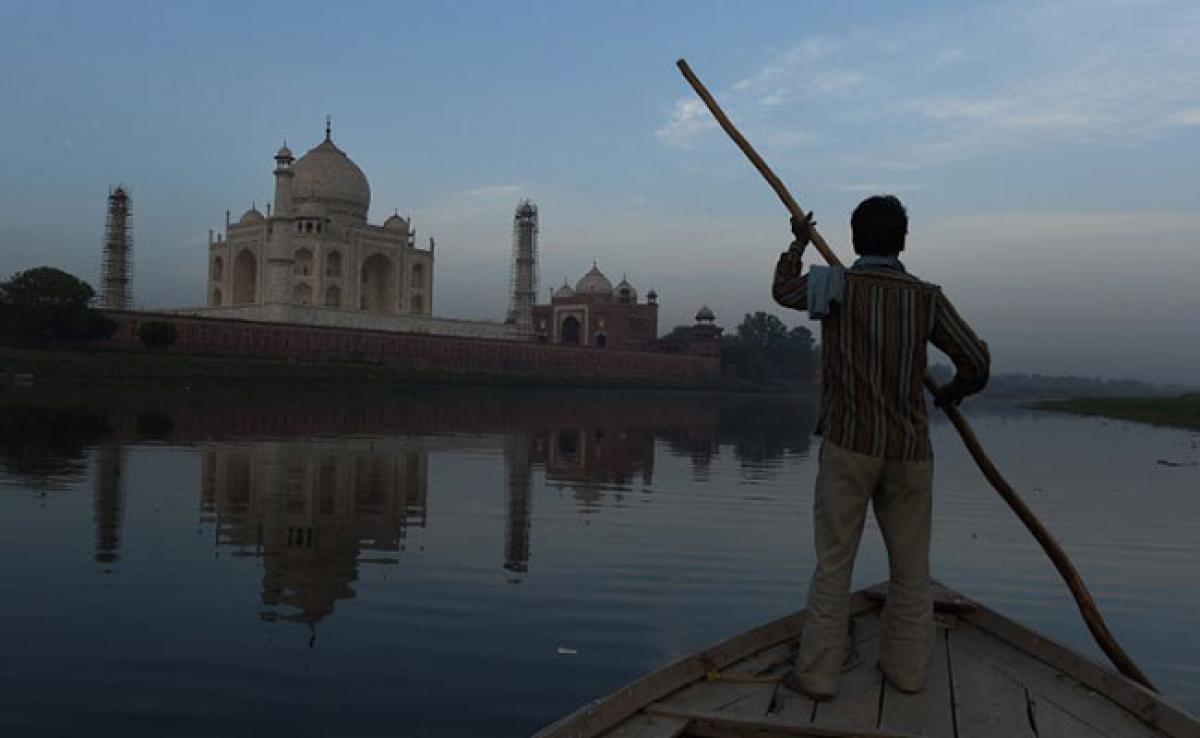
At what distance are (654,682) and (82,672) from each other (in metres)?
3.22

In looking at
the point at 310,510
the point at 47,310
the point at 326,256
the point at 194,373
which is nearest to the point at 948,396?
the point at 310,510

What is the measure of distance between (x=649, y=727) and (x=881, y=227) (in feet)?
6.98

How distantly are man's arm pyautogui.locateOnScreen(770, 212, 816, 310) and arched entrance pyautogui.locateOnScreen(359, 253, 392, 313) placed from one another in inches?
2563

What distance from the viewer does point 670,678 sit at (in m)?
3.64

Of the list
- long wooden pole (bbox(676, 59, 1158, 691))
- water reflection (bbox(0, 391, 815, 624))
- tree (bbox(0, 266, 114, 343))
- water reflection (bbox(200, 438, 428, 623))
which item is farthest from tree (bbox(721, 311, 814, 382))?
long wooden pole (bbox(676, 59, 1158, 691))

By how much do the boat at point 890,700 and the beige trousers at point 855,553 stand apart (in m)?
0.13

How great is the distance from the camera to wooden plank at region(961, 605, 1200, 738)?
3.29 m

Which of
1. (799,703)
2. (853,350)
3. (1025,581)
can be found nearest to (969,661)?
(799,703)

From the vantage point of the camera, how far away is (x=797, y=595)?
732 cm

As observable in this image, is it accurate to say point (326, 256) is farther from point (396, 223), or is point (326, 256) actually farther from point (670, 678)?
point (670, 678)

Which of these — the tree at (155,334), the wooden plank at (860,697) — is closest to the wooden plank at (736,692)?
the wooden plank at (860,697)

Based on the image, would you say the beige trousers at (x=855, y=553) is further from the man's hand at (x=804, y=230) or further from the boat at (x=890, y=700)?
the man's hand at (x=804, y=230)

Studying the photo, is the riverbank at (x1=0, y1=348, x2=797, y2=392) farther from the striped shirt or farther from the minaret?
the striped shirt

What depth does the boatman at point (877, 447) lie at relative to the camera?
3854 mm
